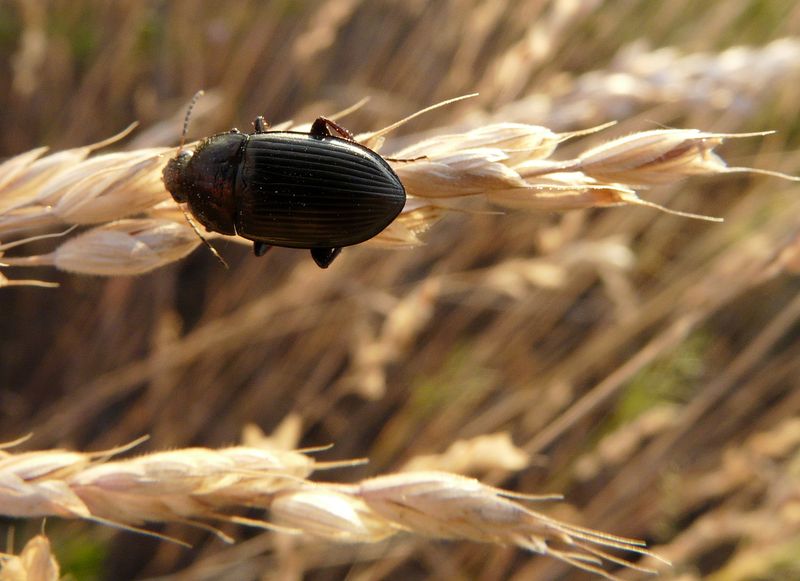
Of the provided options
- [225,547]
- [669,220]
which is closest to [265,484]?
[225,547]

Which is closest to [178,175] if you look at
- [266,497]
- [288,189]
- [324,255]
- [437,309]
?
[288,189]

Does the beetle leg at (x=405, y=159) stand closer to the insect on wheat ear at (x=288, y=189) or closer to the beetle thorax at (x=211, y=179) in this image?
the insect on wheat ear at (x=288, y=189)

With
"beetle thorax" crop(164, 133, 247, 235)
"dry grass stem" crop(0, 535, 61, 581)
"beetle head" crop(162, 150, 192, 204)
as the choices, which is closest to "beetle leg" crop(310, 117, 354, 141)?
"beetle thorax" crop(164, 133, 247, 235)

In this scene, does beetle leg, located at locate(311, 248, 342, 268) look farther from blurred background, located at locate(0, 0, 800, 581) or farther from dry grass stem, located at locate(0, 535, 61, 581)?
dry grass stem, located at locate(0, 535, 61, 581)

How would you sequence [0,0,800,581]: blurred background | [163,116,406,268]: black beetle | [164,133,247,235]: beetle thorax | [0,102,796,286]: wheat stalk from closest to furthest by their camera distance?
[0,102,796,286]: wheat stalk < [163,116,406,268]: black beetle < [164,133,247,235]: beetle thorax < [0,0,800,581]: blurred background

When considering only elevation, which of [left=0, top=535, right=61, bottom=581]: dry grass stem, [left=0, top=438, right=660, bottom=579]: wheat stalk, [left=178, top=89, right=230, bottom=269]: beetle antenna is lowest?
[left=0, top=535, right=61, bottom=581]: dry grass stem

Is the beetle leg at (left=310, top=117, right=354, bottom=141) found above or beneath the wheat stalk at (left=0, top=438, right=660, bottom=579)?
above

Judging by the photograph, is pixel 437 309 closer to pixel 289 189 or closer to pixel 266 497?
pixel 289 189

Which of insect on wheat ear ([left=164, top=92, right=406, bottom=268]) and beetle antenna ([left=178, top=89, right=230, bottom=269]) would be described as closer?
beetle antenna ([left=178, top=89, right=230, bottom=269])

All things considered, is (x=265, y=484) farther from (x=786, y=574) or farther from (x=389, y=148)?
(x=786, y=574)
